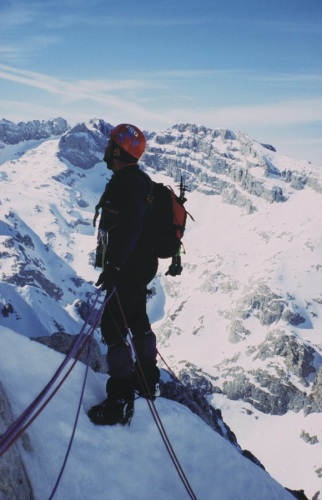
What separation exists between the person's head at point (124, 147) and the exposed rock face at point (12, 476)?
395cm

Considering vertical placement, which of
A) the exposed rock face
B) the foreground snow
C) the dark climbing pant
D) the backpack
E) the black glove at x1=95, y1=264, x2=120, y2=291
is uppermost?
the backpack

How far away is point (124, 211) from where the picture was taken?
233 inches

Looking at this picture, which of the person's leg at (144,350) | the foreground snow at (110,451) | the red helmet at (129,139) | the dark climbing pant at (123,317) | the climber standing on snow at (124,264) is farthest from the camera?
the person's leg at (144,350)

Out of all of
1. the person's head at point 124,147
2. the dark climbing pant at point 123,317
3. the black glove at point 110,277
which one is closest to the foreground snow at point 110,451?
the dark climbing pant at point 123,317

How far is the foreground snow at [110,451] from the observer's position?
5238mm

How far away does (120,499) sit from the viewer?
534cm

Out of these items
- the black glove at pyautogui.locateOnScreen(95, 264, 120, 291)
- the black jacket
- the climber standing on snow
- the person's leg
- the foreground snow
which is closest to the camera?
the foreground snow

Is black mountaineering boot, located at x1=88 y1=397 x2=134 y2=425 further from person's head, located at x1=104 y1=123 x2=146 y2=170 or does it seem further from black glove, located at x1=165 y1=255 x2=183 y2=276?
person's head, located at x1=104 y1=123 x2=146 y2=170

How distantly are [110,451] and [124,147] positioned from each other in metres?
4.70

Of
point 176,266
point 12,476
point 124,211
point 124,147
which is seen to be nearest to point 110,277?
point 124,211

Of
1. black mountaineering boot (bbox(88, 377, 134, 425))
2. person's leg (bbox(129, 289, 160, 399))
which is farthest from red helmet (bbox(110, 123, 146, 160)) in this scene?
black mountaineering boot (bbox(88, 377, 134, 425))

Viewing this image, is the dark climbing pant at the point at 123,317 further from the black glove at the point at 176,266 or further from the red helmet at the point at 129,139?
the red helmet at the point at 129,139

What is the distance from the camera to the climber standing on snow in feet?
19.8

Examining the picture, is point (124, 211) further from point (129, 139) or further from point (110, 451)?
point (110, 451)
